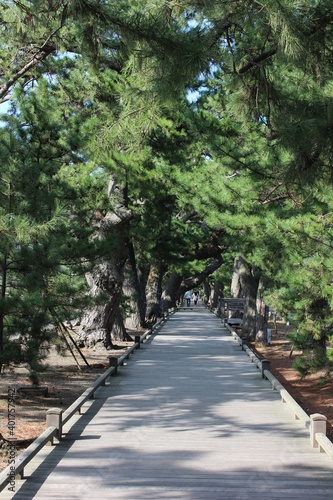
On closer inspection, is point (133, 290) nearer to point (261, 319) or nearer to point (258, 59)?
point (261, 319)

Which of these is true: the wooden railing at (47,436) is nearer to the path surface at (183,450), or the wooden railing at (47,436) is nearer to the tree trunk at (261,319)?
the path surface at (183,450)

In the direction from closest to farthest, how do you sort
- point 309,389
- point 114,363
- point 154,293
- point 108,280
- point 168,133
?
point 114,363 → point 309,389 → point 168,133 → point 108,280 → point 154,293

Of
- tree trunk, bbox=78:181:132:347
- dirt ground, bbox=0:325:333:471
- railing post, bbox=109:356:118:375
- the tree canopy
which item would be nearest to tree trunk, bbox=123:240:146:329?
tree trunk, bbox=78:181:132:347

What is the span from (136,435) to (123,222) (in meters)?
8.61

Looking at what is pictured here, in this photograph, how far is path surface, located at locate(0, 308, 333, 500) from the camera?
17.0 feet

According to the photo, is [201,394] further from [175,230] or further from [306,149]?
[175,230]

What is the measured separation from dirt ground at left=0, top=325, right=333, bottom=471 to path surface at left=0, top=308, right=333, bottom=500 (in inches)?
25.0

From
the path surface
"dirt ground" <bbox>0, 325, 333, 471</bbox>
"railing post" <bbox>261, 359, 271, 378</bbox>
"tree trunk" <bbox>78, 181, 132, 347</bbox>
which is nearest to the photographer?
the path surface

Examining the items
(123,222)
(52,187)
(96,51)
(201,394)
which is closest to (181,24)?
(96,51)

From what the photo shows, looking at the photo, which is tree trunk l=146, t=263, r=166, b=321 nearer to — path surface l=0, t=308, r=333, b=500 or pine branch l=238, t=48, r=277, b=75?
path surface l=0, t=308, r=333, b=500

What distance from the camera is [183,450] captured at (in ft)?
20.9

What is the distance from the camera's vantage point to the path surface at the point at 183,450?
5168mm

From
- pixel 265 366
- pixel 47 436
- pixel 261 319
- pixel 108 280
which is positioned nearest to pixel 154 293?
pixel 261 319

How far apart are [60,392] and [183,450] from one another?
4.53m
